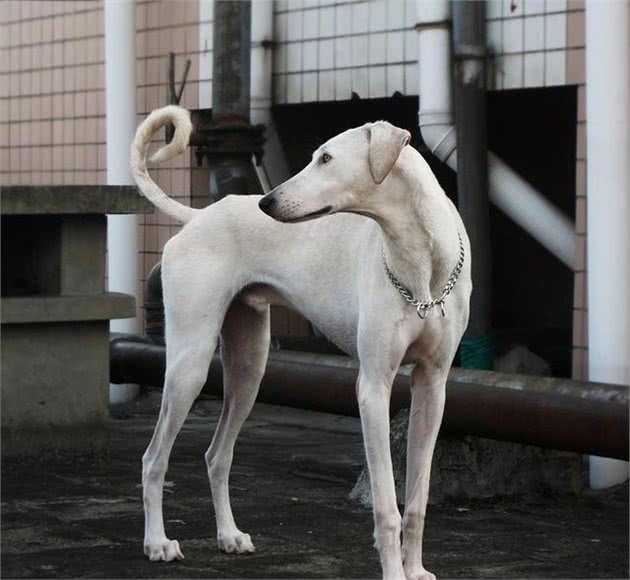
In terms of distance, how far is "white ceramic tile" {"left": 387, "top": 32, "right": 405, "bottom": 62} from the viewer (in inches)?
379

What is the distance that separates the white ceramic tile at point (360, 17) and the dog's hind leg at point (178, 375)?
4373 millimetres

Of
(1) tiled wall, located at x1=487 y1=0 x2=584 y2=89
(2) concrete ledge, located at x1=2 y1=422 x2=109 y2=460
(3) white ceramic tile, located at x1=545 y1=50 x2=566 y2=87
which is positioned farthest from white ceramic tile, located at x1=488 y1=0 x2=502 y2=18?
(2) concrete ledge, located at x1=2 y1=422 x2=109 y2=460

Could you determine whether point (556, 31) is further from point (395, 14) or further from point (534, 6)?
point (395, 14)

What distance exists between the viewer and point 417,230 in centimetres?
506

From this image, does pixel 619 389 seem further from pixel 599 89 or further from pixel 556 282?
pixel 556 282

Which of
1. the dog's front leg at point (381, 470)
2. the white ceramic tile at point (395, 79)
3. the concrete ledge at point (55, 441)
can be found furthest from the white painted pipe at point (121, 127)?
the dog's front leg at point (381, 470)

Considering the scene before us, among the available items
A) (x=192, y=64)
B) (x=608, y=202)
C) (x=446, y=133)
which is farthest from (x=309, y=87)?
(x=608, y=202)

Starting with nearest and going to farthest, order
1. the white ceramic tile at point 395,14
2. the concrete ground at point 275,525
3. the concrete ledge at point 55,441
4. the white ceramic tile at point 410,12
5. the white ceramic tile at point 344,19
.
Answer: the concrete ground at point 275,525
the concrete ledge at point 55,441
the white ceramic tile at point 410,12
the white ceramic tile at point 395,14
the white ceramic tile at point 344,19

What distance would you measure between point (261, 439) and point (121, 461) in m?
1.20

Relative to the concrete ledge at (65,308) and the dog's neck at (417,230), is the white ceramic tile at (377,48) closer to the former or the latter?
the concrete ledge at (65,308)

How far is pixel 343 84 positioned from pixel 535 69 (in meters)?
1.71

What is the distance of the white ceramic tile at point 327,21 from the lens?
10133mm

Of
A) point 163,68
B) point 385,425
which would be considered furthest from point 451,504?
point 163,68

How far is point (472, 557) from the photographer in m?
5.93
